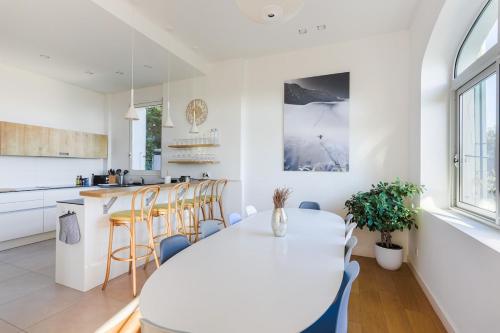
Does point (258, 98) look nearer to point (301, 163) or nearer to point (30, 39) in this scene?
point (301, 163)

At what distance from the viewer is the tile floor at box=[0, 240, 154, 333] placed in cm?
209

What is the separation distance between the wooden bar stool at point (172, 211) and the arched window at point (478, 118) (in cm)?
314

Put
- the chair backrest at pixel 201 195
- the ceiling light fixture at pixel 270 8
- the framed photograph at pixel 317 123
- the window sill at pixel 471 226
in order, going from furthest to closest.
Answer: the framed photograph at pixel 317 123, the chair backrest at pixel 201 195, the window sill at pixel 471 226, the ceiling light fixture at pixel 270 8

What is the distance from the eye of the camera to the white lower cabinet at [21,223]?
385 centimetres

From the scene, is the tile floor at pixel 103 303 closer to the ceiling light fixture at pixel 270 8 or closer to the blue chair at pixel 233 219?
the blue chair at pixel 233 219

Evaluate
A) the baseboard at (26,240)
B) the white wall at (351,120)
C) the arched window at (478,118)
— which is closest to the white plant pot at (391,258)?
the white wall at (351,120)

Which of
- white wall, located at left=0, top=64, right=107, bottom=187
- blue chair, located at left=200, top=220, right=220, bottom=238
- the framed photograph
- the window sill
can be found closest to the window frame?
white wall, located at left=0, top=64, right=107, bottom=187

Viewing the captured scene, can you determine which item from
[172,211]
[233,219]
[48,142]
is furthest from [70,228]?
[48,142]

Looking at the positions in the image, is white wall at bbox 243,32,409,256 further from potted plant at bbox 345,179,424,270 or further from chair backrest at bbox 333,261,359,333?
chair backrest at bbox 333,261,359,333

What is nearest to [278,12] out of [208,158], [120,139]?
[208,158]

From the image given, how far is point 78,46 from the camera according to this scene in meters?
3.60

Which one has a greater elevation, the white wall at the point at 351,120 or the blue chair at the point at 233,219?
the white wall at the point at 351,120

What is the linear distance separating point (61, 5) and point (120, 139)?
360 cm

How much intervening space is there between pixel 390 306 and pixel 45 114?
647 cm
